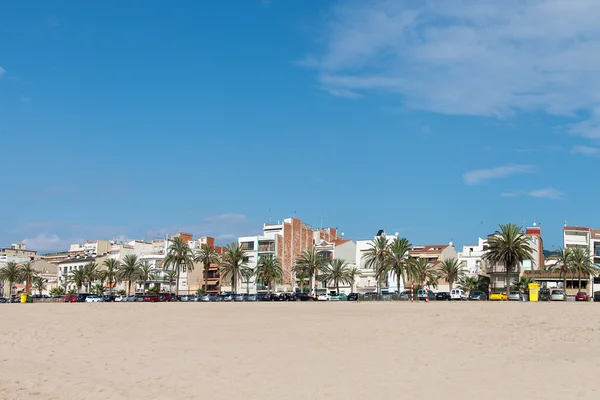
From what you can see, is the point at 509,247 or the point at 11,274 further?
the point at 11,274

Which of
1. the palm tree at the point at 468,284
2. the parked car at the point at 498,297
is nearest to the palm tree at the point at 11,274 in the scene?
the palm tree at the point at 468,284

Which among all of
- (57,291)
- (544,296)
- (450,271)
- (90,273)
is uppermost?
(450,271)

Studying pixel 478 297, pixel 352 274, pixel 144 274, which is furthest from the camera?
pixel 144 274

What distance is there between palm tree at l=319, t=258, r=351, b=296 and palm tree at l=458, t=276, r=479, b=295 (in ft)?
63.3

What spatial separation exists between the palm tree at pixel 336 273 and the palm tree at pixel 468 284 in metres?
19.3

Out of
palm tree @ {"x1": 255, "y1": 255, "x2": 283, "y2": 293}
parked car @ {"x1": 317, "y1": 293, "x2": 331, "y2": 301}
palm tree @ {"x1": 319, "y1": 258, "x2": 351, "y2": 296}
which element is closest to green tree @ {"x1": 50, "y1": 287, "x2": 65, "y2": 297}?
palm tree @ {"x1": 255, "y1": 255, "x2": 283, "y2": 293}

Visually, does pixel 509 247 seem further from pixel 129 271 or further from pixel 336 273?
pixel 129 271

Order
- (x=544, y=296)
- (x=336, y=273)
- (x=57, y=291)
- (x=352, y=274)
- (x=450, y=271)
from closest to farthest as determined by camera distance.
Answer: (x=544, y=296), (x=450, y=271), (x=336, y=273), (x=352, y=274), (x=57, y=291)
